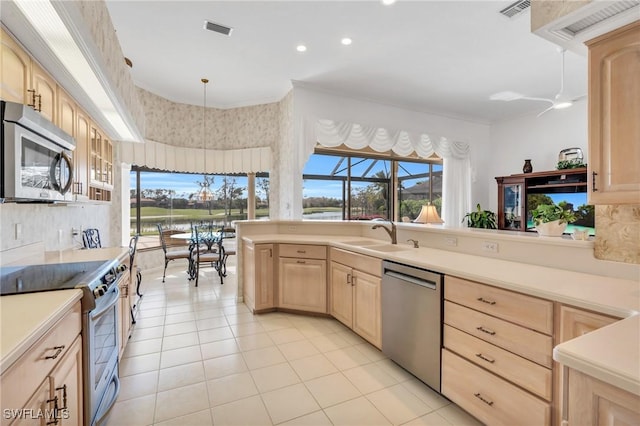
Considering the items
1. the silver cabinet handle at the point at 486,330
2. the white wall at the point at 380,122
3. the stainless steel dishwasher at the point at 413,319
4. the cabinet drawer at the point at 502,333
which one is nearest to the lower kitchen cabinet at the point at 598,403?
the cabinet drawer at the point at 502,333

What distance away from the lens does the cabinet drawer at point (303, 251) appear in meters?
3.35

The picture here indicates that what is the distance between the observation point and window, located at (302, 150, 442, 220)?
5.91 metres

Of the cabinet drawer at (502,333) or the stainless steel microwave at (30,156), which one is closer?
the stainless steel microwave at (30,156)

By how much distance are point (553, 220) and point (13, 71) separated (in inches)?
136

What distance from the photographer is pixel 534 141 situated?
601 centimetres

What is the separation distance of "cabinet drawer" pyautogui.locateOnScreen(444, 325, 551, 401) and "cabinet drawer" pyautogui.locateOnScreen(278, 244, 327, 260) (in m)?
1.64

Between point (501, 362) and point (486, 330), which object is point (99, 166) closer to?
point (486, 330)

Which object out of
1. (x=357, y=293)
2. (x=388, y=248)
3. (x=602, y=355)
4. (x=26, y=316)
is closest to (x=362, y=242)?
(x=388, y=248)

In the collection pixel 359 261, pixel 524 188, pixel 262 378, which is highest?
pixel 524 188

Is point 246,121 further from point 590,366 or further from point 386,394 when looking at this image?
point 590,366

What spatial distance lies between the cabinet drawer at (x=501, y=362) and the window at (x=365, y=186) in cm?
401

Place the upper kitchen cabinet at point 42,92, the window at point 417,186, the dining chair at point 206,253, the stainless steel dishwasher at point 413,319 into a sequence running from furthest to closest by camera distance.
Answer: the window at point 417,186
the dining chair at point 206,253
the stainless steel dishwasher at point 413,319
the upper kitchen cabinet at point 42,92

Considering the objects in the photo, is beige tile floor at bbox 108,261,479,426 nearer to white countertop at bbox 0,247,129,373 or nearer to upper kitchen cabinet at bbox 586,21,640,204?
white countertop at bbox 0,247,129,373

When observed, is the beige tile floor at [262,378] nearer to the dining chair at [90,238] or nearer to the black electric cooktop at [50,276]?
the black electric cooktop at [50,276]
